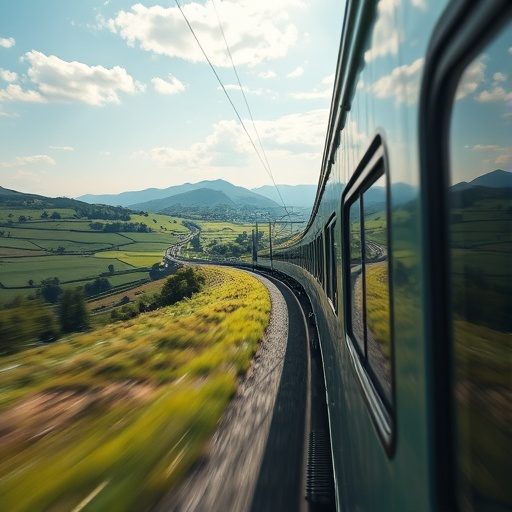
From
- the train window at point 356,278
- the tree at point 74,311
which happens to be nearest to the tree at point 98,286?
the tree at point 74,311

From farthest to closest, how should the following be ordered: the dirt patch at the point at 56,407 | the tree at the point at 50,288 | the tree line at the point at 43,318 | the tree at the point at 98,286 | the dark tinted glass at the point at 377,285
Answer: the tree at the point at 98,286
the tree at the point at 50,288
the tree line at the point at 43,318
the dirt patch at the point at 56,407
the dark tinted glass at the point at 377,285

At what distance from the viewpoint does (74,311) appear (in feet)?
74.2

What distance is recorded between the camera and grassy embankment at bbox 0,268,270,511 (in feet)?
18.9

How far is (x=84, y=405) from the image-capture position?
27.7 ft

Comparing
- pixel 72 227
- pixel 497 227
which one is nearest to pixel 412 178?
pixel 497 227

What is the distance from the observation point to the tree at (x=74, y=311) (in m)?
20.8

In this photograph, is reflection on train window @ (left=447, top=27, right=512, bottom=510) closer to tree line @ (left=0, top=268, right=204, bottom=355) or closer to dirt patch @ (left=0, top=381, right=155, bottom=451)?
dirt patch @ (left=0, top=381, right=155, bottom=451)

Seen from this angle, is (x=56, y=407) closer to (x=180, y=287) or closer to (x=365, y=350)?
(x=365, y=350)

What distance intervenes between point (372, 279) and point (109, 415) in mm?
6894

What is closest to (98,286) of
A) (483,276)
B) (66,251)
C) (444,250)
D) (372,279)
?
(66,251)

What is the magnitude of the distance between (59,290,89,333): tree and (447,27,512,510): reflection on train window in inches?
799

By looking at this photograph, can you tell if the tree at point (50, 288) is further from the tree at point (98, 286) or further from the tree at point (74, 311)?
the tree at point (74, 311)

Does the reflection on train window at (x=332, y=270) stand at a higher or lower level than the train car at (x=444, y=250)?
lower

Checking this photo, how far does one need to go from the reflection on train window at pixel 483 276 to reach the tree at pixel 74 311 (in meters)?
20.3
